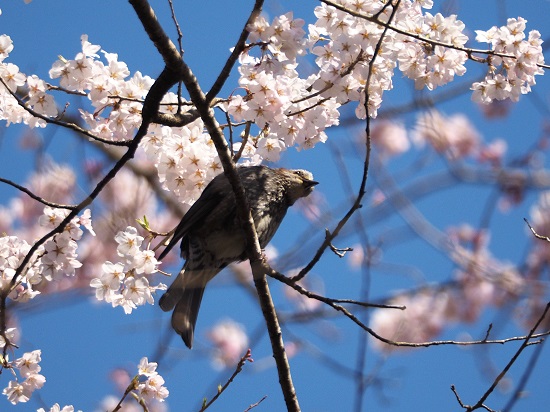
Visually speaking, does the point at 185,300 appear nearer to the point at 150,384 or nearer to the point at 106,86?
the point at 150,384

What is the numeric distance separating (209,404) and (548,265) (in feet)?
6.76

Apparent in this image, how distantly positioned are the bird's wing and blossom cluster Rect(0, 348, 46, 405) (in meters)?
1.04

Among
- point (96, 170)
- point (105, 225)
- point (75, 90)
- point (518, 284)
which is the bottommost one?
point (518, 284)

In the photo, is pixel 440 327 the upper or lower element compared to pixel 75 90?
upper

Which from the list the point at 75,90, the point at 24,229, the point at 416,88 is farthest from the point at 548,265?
the point at 24,229

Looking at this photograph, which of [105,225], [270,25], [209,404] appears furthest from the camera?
[105,225]

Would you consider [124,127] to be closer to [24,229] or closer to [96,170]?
[96,170]

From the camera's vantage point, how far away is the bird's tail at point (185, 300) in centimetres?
368

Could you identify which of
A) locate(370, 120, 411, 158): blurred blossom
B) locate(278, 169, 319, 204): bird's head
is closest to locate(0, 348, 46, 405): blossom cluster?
locate(278, 169, 319, 204): bird's head

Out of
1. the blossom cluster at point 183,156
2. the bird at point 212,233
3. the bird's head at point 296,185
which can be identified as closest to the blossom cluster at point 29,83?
the blossom cluster at point 183,156

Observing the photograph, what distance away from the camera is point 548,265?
375 cm

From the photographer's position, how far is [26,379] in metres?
3.10

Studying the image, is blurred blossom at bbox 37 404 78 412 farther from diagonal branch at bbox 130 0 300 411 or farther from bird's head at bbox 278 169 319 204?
bird's head at bbox 278 169 319 204

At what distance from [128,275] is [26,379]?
678 millimetres
